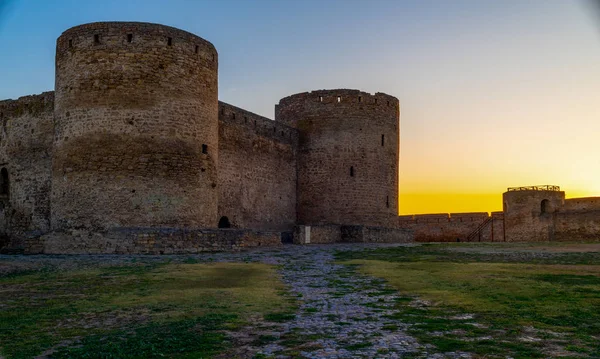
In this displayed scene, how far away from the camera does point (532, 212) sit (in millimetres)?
35031

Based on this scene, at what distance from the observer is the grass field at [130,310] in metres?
4.95

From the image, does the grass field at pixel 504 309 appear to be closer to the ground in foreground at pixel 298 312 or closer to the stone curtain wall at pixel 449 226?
the ground in foreground at pixel 298 312

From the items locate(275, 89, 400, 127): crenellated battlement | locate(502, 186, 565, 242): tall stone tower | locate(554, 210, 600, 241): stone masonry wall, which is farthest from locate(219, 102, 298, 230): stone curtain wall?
locate(554, 210, 600, 241): stone masonry wall

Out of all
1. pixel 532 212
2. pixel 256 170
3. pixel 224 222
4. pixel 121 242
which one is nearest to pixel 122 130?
pixel 121 242

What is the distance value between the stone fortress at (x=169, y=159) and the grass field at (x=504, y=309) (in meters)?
8.45

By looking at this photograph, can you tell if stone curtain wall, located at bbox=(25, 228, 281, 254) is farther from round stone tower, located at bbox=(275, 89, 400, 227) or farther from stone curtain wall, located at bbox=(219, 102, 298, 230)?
round stone tower, located at bbox=(275, 89, 400, 227)

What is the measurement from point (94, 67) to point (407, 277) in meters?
12.1

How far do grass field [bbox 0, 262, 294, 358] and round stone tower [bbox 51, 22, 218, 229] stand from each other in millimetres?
6518

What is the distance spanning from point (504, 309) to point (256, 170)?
19694mm

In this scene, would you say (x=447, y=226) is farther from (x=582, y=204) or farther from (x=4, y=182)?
(x=4, y=182)

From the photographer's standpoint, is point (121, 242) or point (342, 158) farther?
point (342, 158)

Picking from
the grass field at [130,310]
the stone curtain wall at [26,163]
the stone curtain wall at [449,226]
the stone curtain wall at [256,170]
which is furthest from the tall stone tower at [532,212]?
the grass field at [130,310]

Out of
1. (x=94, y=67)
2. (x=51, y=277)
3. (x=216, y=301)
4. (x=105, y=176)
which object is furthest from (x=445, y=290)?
(x=94, y=67)

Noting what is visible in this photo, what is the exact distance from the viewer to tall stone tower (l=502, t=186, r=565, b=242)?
34500 mm
